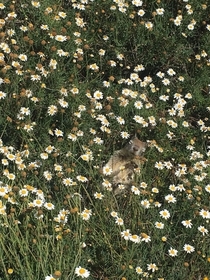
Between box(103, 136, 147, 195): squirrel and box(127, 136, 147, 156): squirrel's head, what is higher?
box(127, 136, 147, 156): squirrel's head

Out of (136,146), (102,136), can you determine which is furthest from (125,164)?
(102,136)

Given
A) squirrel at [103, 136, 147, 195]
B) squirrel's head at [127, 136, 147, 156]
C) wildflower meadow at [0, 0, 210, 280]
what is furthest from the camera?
squirrel's head at [127, 136, 147, 156]

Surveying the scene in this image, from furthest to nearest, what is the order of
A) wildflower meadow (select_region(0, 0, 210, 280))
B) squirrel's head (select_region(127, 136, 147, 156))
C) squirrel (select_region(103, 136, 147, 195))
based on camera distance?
1. squirrel's head (select_region(127, 136, 147, 156))
2. squirrel (select_region(103, 136, 147, 195))
3. wildflower meadow (select_region(0, 0, 210, 280))

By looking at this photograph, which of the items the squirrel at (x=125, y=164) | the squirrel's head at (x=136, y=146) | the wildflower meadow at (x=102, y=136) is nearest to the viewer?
the wildflower meadow at (x=102, y=136)

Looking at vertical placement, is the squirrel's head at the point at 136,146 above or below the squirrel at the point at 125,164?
above

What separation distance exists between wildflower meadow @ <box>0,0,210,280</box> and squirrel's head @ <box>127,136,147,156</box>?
76 millimetres

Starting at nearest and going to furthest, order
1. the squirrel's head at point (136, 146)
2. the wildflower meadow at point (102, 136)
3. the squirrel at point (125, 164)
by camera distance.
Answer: the wildflower meadow at point (102, 136), the squirrel at point (125, 164), the squirrel's head at point (136, 146)

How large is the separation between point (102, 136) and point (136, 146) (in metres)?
0.34

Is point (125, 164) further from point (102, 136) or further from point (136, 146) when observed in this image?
point (102, 136)

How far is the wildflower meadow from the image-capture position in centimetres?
369

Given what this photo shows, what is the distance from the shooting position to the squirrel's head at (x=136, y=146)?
447cm

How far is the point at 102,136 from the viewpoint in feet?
15.4

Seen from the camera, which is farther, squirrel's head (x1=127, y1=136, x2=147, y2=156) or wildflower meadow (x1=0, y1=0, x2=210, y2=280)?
squirrel's head (x1=127, y1=136, x2=147, y2=156)

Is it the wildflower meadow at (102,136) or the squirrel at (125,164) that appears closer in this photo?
the wildflower meadow at (102,136)
